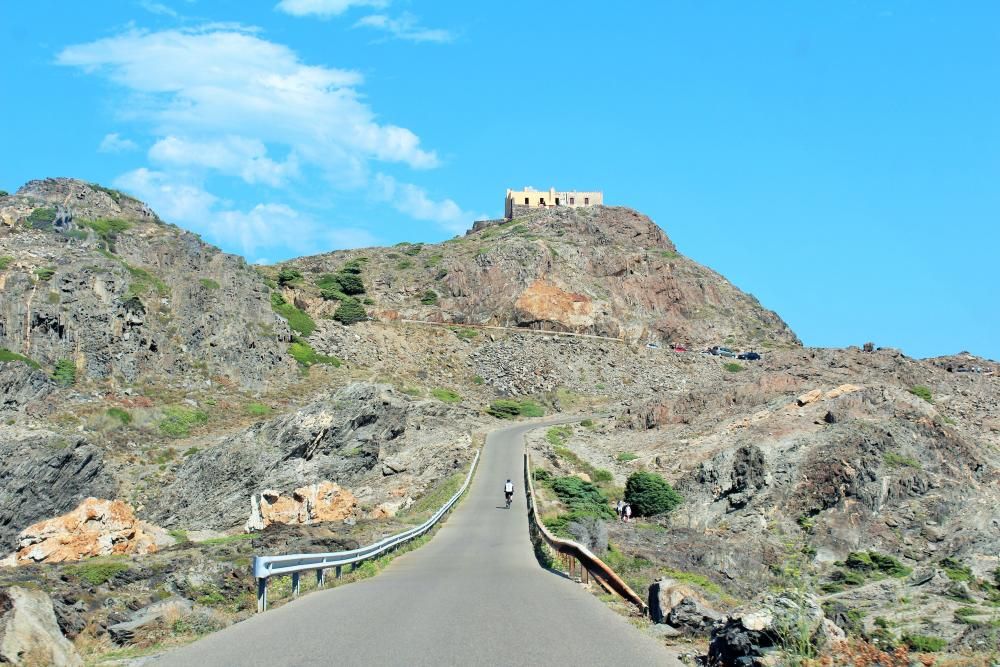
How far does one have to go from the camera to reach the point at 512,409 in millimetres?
80062

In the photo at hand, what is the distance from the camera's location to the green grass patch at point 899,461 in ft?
129

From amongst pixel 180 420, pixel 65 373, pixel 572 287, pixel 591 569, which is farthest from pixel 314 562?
pixel 572 287

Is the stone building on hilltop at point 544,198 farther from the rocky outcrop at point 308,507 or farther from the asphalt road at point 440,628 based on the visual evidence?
the asphalt road at point 440,628

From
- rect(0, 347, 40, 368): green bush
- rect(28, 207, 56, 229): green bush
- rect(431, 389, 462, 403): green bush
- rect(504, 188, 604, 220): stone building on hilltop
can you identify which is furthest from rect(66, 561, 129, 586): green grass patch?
rect(504, 188, 604, 220): stone building on hilltop

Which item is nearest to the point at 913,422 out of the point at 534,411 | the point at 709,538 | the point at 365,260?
the point at 709,538

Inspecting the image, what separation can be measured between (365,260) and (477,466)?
77793 millimetres

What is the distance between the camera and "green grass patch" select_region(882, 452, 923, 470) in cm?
3944

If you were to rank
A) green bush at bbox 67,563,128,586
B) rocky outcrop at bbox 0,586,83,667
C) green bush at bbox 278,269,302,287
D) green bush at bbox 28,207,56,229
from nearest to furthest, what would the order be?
rocky outcrop at bbox 0,586,83,667, green bush at bbox 67,563,128,586, green bush at bbox 28,207,56,229, green bush at bbox 278,269,302,287

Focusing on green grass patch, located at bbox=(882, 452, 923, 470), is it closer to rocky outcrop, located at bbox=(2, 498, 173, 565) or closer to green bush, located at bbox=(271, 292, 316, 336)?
rocky outcrop, located at bbox=(2, 498, 173, 565)

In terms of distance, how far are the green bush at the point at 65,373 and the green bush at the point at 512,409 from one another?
32.1 metres

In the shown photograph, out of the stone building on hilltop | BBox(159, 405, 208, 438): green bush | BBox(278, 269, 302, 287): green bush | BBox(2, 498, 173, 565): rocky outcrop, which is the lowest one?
BBox(2, 498, 173, 565): rocky outcrop

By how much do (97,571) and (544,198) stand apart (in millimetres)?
132856

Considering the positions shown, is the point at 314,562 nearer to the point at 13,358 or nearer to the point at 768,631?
the point at 768,631

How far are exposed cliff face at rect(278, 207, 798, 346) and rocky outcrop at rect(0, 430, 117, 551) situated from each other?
53.2 m
